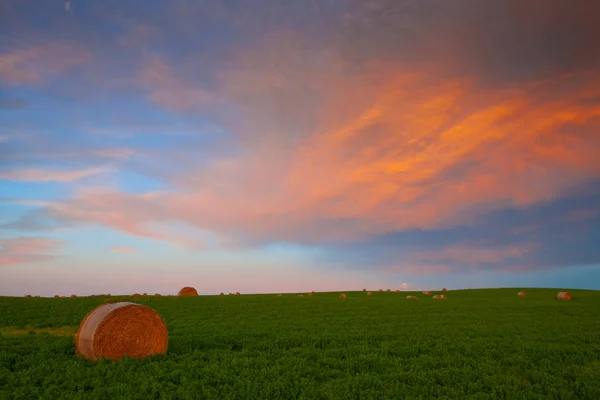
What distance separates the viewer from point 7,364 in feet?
41.4

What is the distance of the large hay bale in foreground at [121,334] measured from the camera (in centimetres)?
1414

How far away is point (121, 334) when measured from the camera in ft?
47.6

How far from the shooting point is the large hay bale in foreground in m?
14.1

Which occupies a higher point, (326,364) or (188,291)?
(188,291)

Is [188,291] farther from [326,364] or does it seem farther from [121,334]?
[326,364]

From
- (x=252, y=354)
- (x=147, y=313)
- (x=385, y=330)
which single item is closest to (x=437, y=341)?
(x=385, y=330)

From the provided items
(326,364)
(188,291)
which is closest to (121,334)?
(326,364)

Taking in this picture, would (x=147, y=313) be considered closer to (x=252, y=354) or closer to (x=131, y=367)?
(x=131, y=367)

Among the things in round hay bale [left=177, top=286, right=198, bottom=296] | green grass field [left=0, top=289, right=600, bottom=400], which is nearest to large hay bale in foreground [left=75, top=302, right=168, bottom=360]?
green grass field [left=0, top=289, right=600, bottom=400]

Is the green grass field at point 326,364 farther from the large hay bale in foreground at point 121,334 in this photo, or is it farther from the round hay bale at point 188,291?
the round hay bale at point 188,291

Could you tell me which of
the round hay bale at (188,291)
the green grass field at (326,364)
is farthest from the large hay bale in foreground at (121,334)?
the round hay bale at (188,291)

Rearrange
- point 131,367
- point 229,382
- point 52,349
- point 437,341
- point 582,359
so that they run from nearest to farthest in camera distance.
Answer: point 229,382 → point 131,367 → point 582,359 → point 52,349 → point 437,341

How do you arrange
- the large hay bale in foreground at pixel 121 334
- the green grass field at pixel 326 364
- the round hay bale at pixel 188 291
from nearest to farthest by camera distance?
the green grass field at pixel 326 364, the large hay bale in foreground at pixel 121 334, the round hay bale at pixel 188 291

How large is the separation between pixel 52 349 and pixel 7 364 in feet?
7.91
